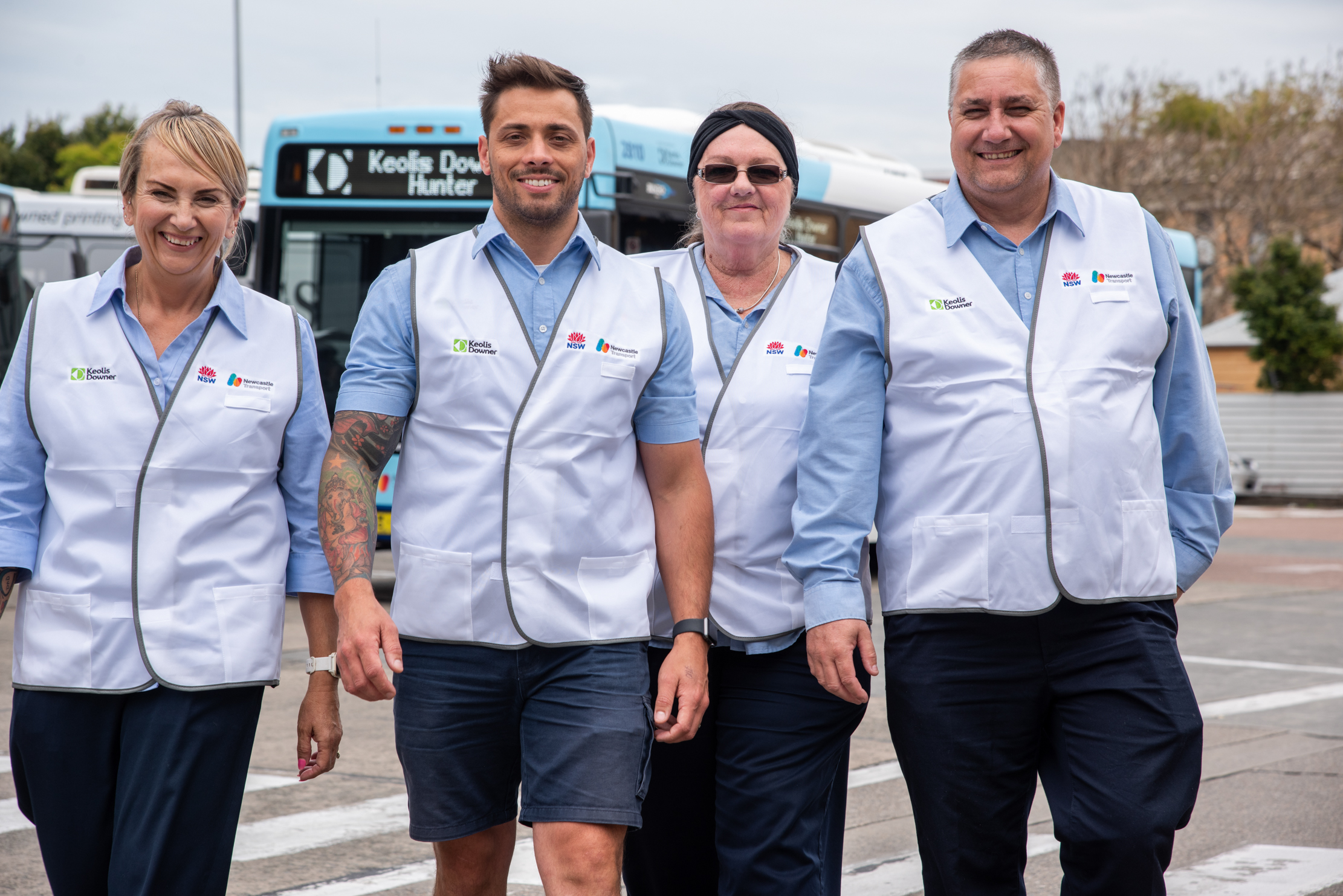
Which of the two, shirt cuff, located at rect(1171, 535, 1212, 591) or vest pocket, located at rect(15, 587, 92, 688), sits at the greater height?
shirt cuff, located at rect(1171, 535, 1212, 591)

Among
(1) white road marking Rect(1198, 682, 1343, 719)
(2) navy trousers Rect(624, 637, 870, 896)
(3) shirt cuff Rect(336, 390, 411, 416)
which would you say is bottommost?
(1) white road marking Rect(1198, 682, 1343, 719)

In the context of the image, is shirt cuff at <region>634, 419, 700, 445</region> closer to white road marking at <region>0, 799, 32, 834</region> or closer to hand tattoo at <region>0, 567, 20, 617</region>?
hand tattoo at <region>0, 567, 20, 617</region>

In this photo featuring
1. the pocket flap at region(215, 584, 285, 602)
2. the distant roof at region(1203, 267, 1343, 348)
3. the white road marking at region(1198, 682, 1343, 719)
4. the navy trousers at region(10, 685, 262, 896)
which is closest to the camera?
the navy trousers at region(10, 685, 262, 896)

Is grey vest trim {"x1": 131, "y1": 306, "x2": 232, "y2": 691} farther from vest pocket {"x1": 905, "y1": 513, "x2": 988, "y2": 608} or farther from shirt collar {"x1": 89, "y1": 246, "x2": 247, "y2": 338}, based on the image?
vest pocket {"x1": 905, "y1": 513, "x2": 988, "y2": 608}

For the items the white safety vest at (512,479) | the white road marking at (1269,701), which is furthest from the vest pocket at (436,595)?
the white road marking at (1269,701)

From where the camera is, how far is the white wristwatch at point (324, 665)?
3.18 meters

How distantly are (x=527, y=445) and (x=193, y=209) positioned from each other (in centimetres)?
82

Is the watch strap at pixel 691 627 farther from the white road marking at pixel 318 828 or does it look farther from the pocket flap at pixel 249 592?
the white road marking at pixel 318 828

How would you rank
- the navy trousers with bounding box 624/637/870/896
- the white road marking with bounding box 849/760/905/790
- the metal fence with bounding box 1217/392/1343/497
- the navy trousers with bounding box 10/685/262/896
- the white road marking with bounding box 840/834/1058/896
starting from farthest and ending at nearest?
the metal fence with bounding box 1217/392/1343/497
the white road marking with bounding box 849/760/905/790
the white road marking with bounding box 840/834/1058/896
the navy trousers with bounding box 624/637/870/896
the navy trousers with bounding box 10/685/262/896

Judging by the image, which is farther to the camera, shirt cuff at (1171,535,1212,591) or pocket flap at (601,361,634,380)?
shirt cuff at (1171,535,1212,591)

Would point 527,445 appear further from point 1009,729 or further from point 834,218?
point 834,218

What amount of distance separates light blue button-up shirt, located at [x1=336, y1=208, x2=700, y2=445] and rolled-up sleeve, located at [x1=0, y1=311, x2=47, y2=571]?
61 cm

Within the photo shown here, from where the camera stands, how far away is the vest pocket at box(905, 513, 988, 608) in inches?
125

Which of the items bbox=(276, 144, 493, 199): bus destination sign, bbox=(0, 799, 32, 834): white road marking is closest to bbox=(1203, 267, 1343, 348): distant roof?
bbox=(276, 144, 493, 199): bus destination sign
